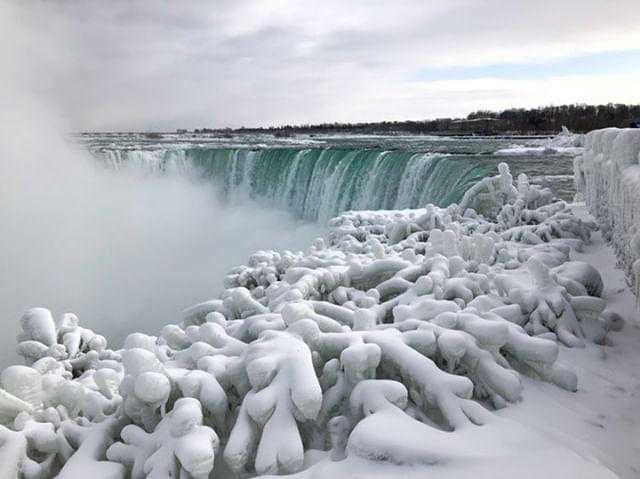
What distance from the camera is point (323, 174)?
18641 millimetres

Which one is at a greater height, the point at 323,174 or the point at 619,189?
the point at 619,189

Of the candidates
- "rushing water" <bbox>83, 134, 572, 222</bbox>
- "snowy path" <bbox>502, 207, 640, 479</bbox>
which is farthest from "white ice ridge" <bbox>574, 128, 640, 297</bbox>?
"rushing water" <bbox>83, 134, 572, 222</bbox>

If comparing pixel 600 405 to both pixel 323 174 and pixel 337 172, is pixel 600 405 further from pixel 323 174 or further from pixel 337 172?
pixel 323 174

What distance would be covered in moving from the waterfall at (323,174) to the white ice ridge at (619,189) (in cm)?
697

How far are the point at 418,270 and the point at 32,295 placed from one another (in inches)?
450

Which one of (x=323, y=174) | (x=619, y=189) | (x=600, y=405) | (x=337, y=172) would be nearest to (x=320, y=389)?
(x=600, y=405)

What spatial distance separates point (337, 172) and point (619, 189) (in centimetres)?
1419

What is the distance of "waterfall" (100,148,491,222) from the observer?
1440 centimetres

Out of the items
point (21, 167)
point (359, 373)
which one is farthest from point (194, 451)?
point (21, 167)

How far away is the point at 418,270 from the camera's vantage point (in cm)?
407

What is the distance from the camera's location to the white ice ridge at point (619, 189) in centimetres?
315

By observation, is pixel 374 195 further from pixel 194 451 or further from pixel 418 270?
pixel 194 451

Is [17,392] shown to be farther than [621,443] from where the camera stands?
Yes

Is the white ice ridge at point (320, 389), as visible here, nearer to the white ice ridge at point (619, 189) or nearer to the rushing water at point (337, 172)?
the white ice ridge at point (619, 189)
